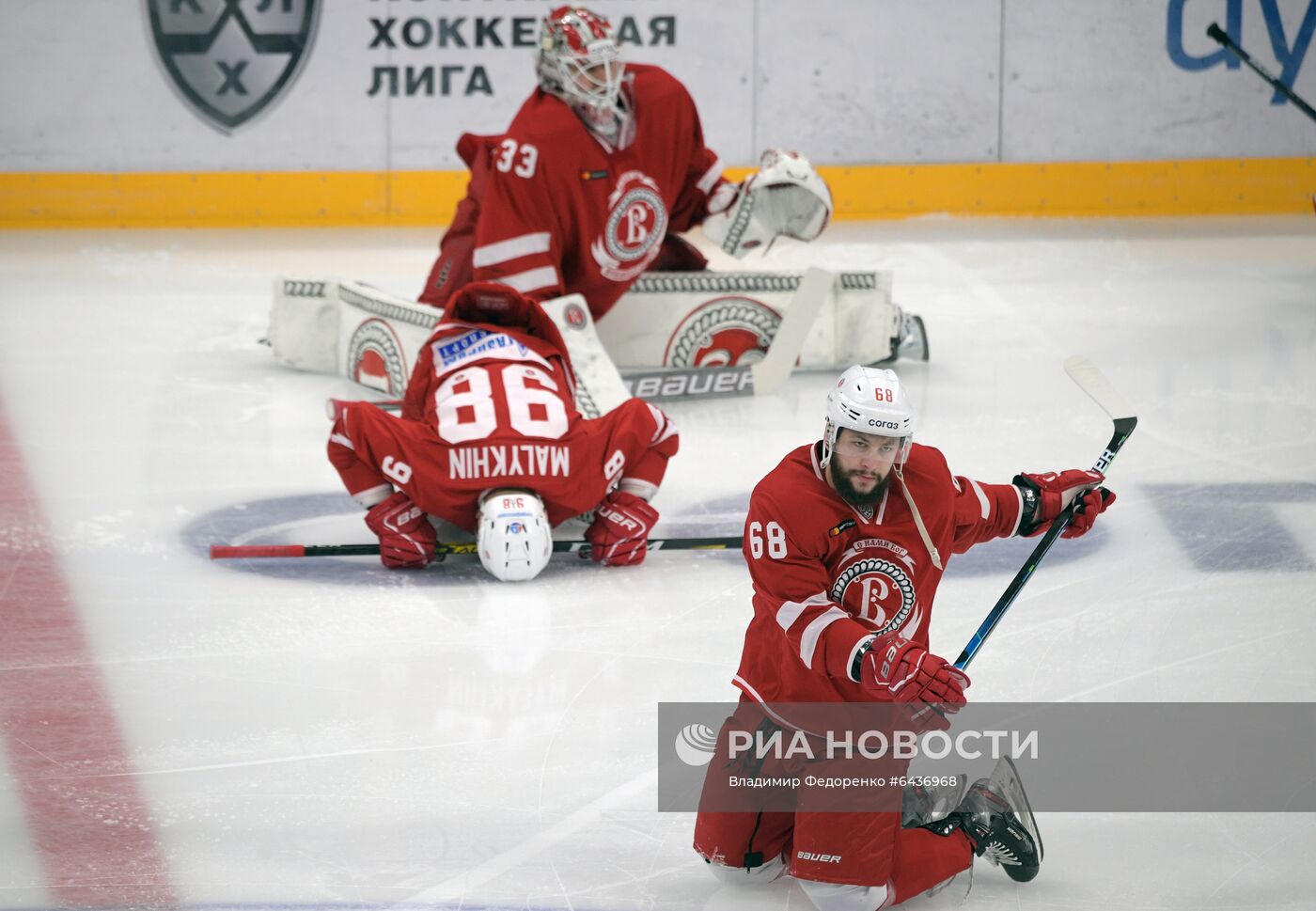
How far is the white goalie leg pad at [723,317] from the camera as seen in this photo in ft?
19.6

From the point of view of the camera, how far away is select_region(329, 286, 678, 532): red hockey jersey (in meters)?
4.10

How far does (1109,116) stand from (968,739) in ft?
19.5

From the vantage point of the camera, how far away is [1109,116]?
337 inches

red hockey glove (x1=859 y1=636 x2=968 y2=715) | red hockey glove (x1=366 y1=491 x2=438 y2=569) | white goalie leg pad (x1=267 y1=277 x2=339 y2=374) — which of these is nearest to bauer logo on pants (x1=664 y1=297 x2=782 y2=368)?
white goalie leg pad (x1=267 y1=277 x2=339 y2=374)

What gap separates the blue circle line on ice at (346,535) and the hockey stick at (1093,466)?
1084 mm

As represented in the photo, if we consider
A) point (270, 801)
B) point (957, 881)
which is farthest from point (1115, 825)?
point (270, 801)

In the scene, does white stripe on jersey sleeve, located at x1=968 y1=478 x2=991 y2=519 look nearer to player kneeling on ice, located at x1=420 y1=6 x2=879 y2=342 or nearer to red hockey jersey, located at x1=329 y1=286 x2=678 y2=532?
red hockey jersey, located at x1=329 y1=286 x2=678 y2=532

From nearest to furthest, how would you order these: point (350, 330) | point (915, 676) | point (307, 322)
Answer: point (915, 676) < point (350, 330) < point (307, 322)

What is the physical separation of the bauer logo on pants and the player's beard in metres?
3.41

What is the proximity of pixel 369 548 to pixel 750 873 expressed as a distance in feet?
5.68

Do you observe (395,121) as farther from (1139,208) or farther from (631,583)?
(631,583)

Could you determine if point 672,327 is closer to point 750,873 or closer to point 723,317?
point 723,317

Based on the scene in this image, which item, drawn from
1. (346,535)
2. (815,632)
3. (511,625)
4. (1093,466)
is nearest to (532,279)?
(346,535)

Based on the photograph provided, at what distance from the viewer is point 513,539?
401cm
